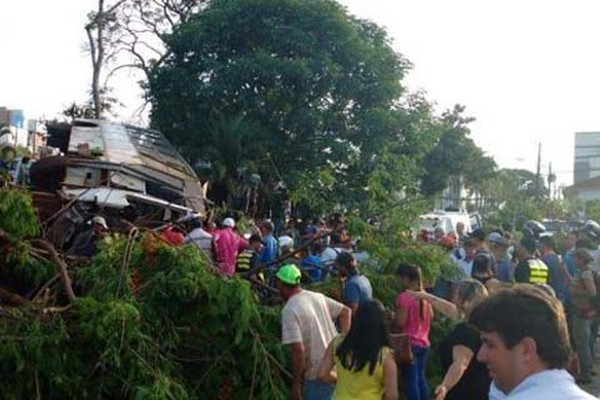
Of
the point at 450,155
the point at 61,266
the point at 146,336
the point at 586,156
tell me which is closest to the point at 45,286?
the point at 61,266

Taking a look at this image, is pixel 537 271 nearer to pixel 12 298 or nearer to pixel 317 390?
pixel 317 390

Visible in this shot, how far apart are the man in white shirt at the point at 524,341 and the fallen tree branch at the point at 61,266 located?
14.1ft

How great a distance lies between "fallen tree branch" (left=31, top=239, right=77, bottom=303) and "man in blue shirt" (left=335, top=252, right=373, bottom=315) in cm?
238

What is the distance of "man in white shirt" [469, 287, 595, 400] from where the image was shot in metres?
2.23

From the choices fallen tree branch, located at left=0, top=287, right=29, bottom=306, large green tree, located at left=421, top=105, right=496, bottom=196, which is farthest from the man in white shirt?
large green tree, located at left=421, top=105, right=496, bottom=196

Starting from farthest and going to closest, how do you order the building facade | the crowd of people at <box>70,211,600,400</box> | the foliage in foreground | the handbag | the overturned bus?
1. the building facade
2. the overturned bus
3. the handbag
4. the foliage in foreground
5. the crowd of people at <box>70,211,600,400</box>

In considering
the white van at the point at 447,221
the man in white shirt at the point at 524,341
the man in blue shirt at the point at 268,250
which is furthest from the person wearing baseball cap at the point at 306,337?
the white van at the point at 447,221

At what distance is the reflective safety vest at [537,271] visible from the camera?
347 inches

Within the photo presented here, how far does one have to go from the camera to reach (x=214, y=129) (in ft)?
74.8

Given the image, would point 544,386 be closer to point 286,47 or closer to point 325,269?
point 325,269

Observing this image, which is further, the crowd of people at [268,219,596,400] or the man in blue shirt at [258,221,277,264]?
the man in blue shirt at [258,221,277,264]

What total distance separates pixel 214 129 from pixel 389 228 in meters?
13.7

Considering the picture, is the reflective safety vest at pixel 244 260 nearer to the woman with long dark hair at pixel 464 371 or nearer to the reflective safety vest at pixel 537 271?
the reflective safety vest at pixel 537 271

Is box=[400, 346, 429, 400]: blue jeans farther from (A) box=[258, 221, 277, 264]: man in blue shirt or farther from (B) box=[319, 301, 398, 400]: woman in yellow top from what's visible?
(A) box=[258, 221, 277, 264]: man in blue shirt
